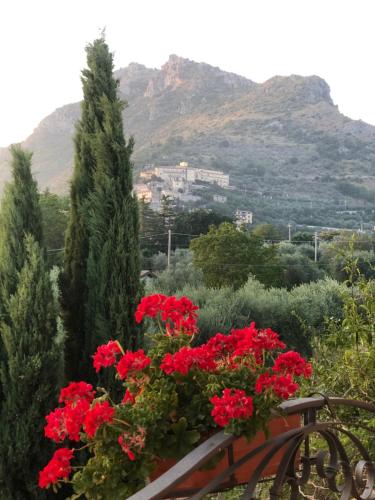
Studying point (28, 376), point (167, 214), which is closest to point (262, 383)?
point (28, 376)

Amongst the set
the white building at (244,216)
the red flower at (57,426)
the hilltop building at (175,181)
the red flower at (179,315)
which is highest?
the hilltop building at (175,181)

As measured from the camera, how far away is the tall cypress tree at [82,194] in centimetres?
386

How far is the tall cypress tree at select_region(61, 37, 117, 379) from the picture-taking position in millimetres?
3863

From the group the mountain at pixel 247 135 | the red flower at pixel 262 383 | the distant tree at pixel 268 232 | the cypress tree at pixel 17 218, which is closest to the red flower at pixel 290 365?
the red flower at pixel 262 383

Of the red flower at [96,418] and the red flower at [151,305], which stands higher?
the red flower at [151,305]

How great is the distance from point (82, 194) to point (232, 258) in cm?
1772

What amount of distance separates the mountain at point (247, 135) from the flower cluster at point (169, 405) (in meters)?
36.5

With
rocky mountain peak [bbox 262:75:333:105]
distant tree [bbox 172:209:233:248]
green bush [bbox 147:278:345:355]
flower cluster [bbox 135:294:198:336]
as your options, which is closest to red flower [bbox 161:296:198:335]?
flower cluster [bbox 135:294:198:336]

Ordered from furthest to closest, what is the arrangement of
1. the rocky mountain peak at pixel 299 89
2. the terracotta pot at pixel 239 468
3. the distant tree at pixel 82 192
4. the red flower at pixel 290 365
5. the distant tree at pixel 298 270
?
the rocky mountain peak at pixel 299 89, the distant tree at pixel 298 270, the distant tree at pixel 82 192, the red flower at pixel 290 365, the terracotta pot at pixel 239 468

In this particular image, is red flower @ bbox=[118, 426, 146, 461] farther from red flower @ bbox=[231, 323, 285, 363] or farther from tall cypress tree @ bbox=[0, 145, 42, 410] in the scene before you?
tall cypress tree @ bbox=[0, 145, 42, 410]

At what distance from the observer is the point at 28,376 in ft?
11.0

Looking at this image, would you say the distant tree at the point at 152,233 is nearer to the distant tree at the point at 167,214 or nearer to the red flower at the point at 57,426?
the distant tree at the point at 167,214

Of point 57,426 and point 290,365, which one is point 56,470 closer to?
point 57,426

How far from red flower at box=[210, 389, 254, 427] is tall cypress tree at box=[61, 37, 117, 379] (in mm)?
2819
